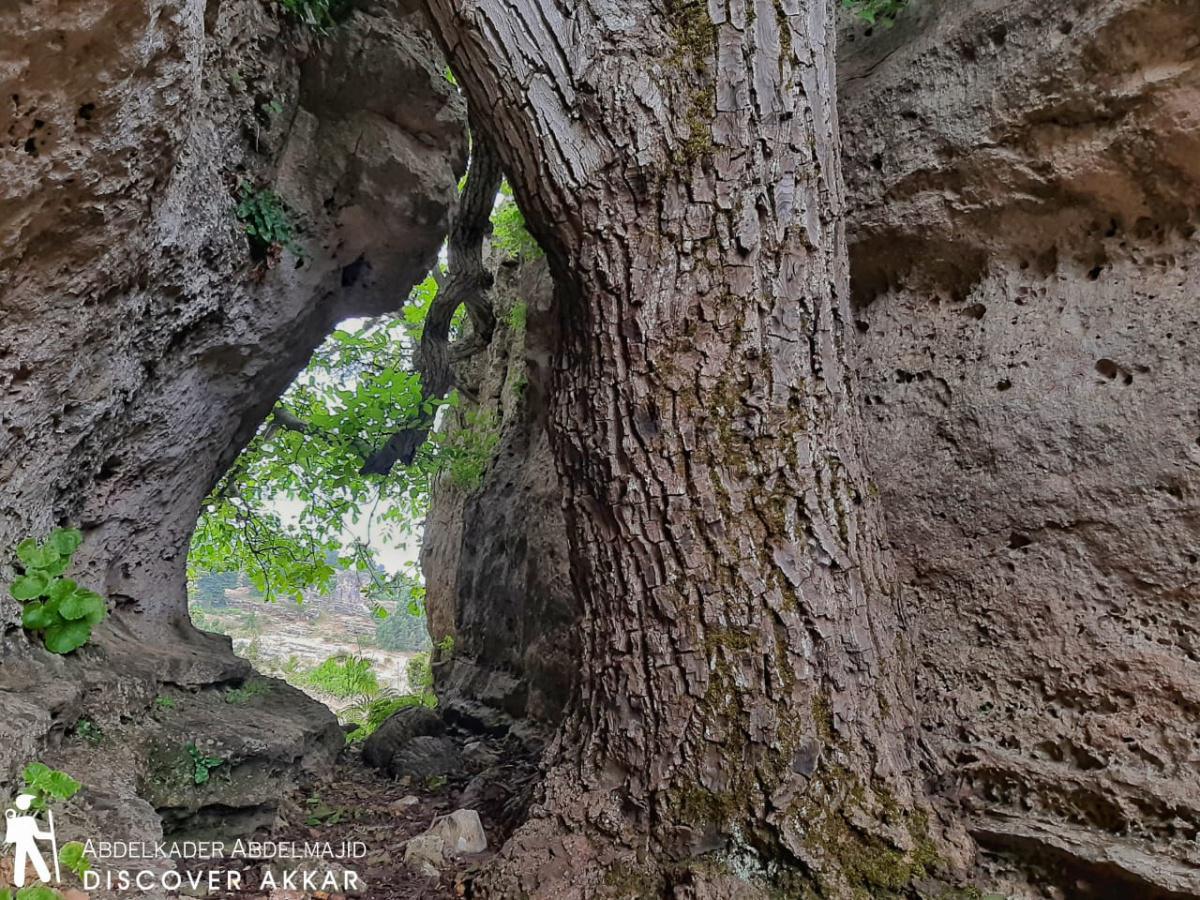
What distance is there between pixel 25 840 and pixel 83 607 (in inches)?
49.2

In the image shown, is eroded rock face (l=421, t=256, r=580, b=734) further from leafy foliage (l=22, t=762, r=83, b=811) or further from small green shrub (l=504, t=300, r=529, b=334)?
leafy foliage (l=22, t=762, r=83, b=811)

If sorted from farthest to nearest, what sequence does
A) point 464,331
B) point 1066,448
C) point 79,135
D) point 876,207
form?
1. point 464,331
2. point 876,207
3. point 1066,448
4. point 79,135

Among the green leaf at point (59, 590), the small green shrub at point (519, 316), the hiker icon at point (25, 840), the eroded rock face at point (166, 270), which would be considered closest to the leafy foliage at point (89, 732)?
the eroded rock face at point (166, 270)

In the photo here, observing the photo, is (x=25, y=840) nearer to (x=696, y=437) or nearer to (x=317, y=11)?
(x=696, y=437)

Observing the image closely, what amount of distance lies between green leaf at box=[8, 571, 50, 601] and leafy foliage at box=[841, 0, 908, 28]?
4.33 meters

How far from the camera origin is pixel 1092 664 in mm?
2283

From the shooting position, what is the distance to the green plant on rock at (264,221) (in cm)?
384

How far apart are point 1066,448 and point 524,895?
225 cm

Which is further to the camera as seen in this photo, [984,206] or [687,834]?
[984,206]

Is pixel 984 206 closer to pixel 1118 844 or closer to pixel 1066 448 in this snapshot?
pixel 1066 448

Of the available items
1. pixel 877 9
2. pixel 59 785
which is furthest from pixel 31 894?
pixel 877 9

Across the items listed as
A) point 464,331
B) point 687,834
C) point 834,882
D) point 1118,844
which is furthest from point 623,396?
point 464,331

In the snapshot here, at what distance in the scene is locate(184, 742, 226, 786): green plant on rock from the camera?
2.87m

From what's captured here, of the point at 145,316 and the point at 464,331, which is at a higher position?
the point at 464,331
